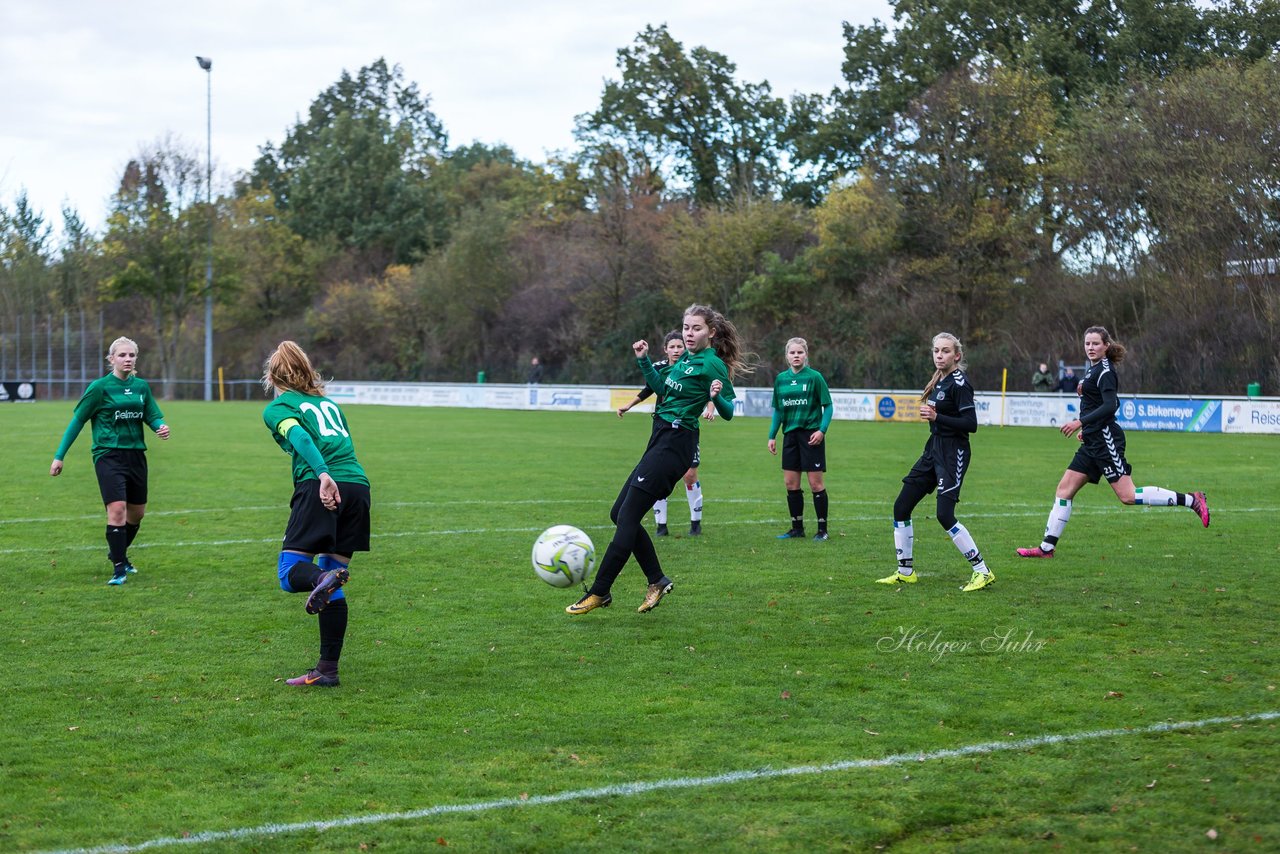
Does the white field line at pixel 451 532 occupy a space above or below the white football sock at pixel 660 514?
below

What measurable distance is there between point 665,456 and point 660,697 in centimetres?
240

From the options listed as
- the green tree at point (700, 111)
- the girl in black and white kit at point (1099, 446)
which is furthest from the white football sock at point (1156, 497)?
the green tree at point (700, 111)

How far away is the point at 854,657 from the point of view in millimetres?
7277

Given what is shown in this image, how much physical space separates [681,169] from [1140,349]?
30.8 m

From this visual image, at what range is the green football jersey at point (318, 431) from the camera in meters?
6.70

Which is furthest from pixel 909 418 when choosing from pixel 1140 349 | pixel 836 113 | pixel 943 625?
pixel 943 625

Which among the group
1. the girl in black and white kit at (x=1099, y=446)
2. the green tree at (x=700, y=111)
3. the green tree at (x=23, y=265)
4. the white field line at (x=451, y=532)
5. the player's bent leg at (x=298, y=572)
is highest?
the green tree at (x=700, y=111)

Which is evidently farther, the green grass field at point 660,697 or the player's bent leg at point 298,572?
the player's bent leg at point 298,572

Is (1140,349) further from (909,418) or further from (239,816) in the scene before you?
(239,816)

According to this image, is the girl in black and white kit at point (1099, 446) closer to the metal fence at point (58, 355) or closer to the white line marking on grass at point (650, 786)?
the white line marking on grass at point (650, 786)

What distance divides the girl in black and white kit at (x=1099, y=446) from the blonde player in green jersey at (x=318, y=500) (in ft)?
20.4

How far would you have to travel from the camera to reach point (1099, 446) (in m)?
10.8

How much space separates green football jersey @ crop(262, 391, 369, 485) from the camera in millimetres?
6695

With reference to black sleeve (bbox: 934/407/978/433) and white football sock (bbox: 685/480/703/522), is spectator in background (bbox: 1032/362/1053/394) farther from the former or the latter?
black sleeve (bbox: 934/407/978/433)
